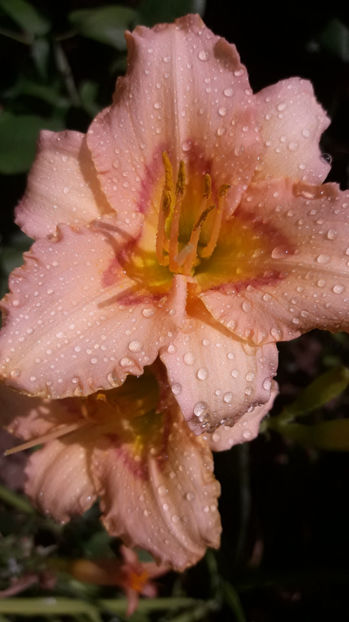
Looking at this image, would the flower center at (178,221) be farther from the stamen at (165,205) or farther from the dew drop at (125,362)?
the dew drop at (125,362)

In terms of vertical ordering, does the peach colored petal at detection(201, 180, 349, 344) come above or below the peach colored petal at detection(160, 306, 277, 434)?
Answer: above

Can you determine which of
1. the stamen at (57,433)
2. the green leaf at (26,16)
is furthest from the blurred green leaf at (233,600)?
the green leaf at (26,16)

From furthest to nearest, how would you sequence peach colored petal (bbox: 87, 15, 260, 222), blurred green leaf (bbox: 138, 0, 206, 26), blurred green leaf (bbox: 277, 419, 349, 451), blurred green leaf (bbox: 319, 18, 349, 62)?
blurred green leaf (bbox: 319, 18, 349, 62) → blurred green leaf (bbox: 138, 0, 206, 26) → blurred green leaf (bbox: 277, 419, 349, 451) → peach colored petal (bbox: 87, 15, 260, 222)

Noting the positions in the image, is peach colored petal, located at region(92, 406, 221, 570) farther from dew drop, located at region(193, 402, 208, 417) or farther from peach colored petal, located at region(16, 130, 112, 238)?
peach colored petal, located at region(16, 130, 112, 238)

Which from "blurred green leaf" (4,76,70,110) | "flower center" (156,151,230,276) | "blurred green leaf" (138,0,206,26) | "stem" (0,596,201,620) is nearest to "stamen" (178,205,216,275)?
"flower center" (156,151,230,276)

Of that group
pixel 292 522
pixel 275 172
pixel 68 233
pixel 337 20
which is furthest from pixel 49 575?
pixel 337 20

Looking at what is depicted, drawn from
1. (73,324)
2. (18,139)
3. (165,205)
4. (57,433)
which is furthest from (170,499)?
(18,139)

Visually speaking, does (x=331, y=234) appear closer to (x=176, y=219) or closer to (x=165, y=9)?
(x=176, y=219)
